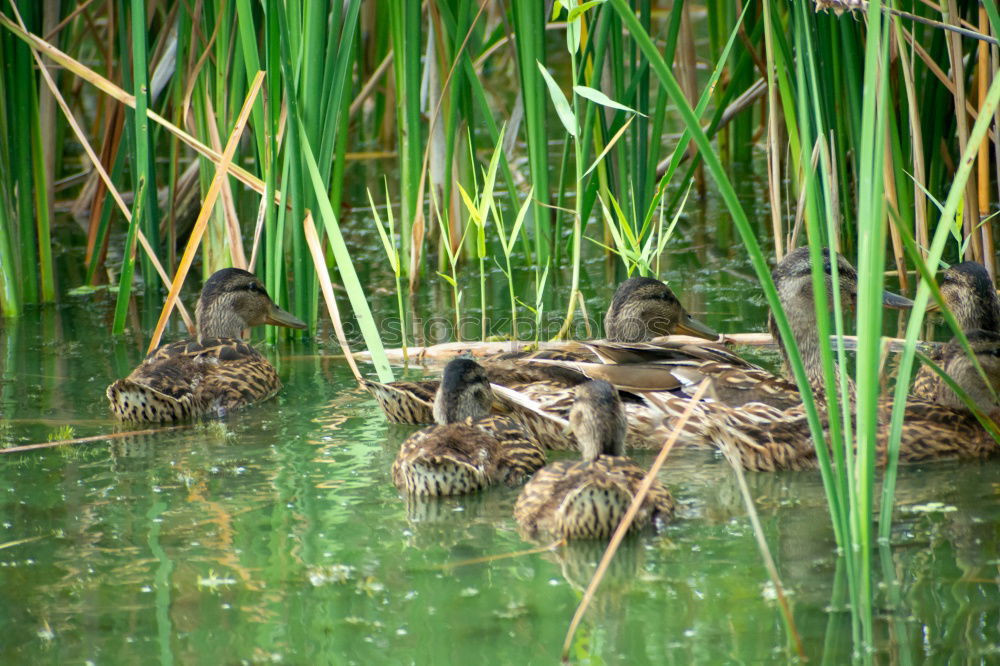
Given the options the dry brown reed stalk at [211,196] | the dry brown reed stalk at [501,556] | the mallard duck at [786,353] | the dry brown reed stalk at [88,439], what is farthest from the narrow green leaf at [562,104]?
the dry brown reed stalk at [501,556]

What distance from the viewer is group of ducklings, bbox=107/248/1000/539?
4.24 metres

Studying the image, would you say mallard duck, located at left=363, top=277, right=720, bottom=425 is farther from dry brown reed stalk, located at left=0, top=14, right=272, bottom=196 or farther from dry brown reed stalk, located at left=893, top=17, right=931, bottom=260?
dry brown reed stalk, located at left=0, top=14, right=272, bottom=196

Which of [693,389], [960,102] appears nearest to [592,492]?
[693,389]

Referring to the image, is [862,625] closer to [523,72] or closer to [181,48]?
[523,72]

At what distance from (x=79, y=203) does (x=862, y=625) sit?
21.7 ft

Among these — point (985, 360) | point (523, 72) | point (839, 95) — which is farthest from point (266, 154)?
point (985, 360)

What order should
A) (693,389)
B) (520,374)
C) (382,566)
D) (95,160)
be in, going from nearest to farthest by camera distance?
(382,566)
(693,389)
(520,374)
(95,160)

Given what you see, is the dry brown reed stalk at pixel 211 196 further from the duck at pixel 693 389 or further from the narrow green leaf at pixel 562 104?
the duck at pixel 693 389

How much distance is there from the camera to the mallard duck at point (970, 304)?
5.43m

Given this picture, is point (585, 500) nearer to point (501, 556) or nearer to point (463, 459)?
point (501, 556)

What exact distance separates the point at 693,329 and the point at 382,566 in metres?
2.61

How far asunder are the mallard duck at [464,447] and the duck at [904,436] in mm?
716

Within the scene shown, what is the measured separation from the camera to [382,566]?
3.89m

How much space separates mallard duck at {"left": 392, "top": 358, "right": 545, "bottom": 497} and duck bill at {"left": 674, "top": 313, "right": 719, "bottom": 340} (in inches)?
52.4
